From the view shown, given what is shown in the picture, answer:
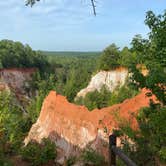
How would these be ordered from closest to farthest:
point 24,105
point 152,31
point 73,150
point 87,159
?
point 152,31
point 87,159
point 73,150
point 24,105

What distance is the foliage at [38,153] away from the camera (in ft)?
60.6

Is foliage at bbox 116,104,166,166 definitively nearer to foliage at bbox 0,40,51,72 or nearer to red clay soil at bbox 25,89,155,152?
red clay soil at bbox 25,89,155,152

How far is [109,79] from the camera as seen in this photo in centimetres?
5988

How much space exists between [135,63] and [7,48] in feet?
242

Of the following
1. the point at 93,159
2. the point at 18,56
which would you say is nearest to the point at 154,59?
the point at 93,159

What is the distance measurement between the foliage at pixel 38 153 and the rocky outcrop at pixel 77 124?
217cm

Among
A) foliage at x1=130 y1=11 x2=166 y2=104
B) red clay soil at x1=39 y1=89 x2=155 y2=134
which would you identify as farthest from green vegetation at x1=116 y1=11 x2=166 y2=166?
red clay soil at x1=39 y1=89 x2=155 y2=134

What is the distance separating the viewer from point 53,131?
28188 mm

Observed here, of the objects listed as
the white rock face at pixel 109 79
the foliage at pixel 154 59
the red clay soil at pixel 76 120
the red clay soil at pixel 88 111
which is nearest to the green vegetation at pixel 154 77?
the foliage at pixel 154 59

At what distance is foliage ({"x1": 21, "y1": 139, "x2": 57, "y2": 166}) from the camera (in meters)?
18.5

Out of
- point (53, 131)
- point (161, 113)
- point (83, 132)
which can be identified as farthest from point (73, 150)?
point (161, 113)

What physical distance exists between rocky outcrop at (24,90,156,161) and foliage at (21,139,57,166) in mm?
2172

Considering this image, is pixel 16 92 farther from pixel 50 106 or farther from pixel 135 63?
pixel 135 63

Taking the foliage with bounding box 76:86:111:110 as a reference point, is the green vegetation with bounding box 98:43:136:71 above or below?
above
